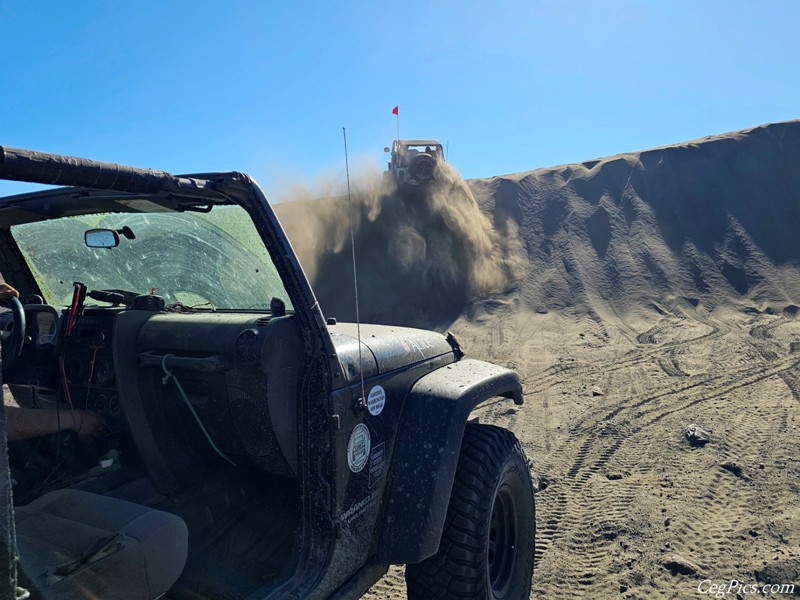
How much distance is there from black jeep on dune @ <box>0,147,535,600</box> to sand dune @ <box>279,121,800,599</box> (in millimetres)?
1233

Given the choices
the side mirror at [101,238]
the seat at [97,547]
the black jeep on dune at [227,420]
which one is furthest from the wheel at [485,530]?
the side mirror at [101,238]

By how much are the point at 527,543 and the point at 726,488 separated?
2.41 meters

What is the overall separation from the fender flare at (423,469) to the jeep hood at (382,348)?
7.6 inches

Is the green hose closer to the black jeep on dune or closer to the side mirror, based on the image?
the black jeep on dune

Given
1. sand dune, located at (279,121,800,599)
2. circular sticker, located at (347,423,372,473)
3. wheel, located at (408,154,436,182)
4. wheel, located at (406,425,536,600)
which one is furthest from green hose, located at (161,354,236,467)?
wheel, located at (408,154,436,182)

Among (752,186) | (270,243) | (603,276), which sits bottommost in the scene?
(603,276)

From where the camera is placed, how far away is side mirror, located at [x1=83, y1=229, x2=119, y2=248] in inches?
106

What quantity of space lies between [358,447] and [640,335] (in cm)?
1075

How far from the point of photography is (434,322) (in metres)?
14.8

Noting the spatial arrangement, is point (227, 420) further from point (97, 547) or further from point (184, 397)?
point (97, 547)

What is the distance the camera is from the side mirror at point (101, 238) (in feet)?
8.84

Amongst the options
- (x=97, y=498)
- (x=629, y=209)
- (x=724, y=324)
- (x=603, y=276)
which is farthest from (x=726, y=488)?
(x=629, y=209)

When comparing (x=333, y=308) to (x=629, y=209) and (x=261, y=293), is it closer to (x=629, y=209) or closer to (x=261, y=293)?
(x=629, y=209)

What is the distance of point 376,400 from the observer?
243 centimetres
